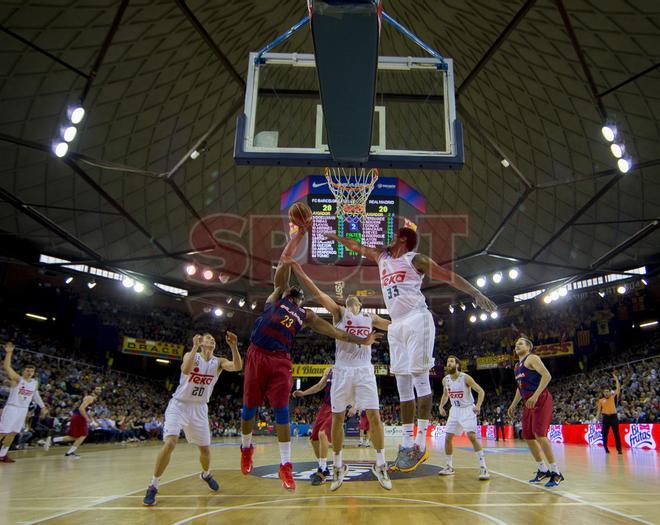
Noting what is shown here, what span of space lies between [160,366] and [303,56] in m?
34.7

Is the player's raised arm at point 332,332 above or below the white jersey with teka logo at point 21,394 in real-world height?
above

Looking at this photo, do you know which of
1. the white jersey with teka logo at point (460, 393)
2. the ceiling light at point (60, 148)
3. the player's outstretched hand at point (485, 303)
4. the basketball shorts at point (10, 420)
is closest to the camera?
the player's outstretched hand at point (485, 303)

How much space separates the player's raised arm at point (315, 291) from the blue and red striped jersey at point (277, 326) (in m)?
0.38

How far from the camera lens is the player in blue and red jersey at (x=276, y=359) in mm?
6121

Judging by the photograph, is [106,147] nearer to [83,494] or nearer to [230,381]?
[83,494]

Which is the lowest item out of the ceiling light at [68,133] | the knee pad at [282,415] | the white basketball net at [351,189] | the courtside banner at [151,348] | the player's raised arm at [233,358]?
the knee pad at [282,415]

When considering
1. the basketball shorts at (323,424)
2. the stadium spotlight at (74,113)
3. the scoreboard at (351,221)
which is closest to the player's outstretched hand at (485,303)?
the basketball shorts at (323,424)

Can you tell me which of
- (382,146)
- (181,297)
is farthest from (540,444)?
(181,297)

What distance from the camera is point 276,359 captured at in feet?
20.5

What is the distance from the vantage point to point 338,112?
7469 millimetres

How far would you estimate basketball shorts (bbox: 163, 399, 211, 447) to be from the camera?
659 centimetres

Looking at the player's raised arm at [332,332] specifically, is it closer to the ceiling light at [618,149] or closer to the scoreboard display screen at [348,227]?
the ceiling light at [618,149]

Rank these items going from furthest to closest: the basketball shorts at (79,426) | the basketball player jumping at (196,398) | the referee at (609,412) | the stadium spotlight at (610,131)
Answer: the referee at (609,412) → the basketball shorts at (79,426) → the stadium spotlight at (610,131) → the basketball player jumping at (196,398)

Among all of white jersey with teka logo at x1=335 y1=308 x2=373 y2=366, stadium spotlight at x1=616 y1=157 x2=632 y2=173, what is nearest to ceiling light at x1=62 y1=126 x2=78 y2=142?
white jersey with teka logo at x1=335 y1=308 x2=373 y2=366
